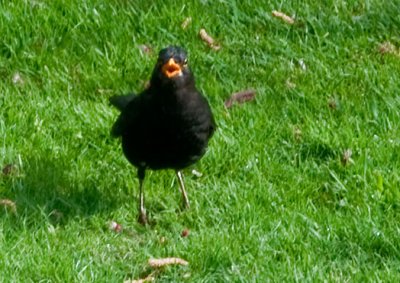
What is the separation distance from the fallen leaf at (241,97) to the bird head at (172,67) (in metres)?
1.49

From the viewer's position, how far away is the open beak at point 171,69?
690 centimetres

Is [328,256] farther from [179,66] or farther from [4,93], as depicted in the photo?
[4,93]

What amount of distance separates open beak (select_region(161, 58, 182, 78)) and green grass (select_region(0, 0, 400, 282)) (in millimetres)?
859

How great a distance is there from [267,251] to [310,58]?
2.58 m

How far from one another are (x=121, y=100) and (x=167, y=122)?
814mm

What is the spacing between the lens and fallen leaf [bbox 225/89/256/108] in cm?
845

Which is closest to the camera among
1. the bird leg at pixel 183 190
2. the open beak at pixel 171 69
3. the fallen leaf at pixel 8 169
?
the open beak at pixel 171 69

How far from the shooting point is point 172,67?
22.7 ft

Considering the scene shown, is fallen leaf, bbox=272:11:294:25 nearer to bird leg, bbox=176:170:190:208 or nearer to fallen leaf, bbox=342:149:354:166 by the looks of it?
fallen leaf, bbox=342:149:354:166

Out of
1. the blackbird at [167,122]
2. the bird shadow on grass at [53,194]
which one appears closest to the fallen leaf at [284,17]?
the blackbird at [167,122]

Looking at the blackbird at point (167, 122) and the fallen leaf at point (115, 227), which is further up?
the blackbird at point (167, 122)

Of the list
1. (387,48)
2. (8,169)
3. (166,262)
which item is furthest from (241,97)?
(166,262)

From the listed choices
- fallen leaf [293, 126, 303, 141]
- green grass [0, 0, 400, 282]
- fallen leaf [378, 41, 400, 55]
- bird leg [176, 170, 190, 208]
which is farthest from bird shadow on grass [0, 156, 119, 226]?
fallen leaf [378, 41, 400, 55]

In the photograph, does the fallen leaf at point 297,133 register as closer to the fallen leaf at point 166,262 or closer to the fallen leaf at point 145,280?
the fallen leaf at point 166,262
